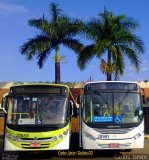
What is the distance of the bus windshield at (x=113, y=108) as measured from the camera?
14812 mm

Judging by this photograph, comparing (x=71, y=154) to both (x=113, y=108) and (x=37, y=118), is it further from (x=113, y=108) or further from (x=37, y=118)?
(x=113, y=108)

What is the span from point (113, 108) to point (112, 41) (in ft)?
50.3

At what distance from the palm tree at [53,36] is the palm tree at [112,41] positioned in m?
1.26

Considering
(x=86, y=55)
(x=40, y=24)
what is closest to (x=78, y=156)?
(x=86, y=55)

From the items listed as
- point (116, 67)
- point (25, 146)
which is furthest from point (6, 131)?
point (116, 67)

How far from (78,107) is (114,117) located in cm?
161

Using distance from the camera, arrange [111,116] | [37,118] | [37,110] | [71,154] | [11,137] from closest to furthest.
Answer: [11,137], [37,118], [37,110], [111,116], [71,154]

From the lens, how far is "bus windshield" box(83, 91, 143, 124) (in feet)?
48.6

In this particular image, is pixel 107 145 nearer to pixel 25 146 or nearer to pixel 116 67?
pixel 25 146

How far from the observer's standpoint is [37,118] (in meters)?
14.4

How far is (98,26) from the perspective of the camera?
97.2 ft

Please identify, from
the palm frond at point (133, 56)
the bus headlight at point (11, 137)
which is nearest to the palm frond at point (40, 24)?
the palm frond at point (133, 56)

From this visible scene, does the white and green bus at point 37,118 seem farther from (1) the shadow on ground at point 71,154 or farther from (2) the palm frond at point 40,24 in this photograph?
(2) the palm frond at point 40,24

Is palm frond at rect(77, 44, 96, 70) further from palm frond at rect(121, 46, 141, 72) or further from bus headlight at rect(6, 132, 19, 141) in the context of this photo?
bus headlight at rect(6, 132, 19, 141)
